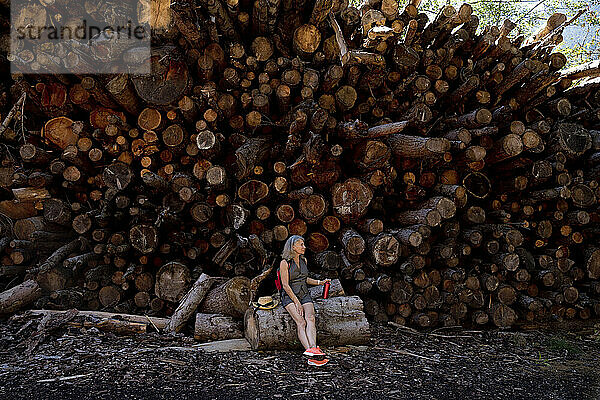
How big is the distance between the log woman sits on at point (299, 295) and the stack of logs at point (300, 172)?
0.81 meters

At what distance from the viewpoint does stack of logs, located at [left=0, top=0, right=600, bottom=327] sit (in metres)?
5.12

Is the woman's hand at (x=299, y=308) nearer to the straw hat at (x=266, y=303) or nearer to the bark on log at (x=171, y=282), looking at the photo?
the straw hat at (x=266, y=303)

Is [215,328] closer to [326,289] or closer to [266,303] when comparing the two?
[266,303]

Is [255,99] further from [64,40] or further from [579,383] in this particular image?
[579,383]

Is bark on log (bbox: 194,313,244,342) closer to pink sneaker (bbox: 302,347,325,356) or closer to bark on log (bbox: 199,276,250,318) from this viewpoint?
bark on log (bbox: 199,276,250,318)

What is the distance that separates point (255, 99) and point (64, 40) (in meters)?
2.18

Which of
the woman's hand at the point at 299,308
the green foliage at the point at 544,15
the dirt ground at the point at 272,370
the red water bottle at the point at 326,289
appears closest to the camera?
the dirt ground at the point at 272,370

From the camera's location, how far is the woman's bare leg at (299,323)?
12.6ft

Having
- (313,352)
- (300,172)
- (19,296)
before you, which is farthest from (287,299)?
(19,296)

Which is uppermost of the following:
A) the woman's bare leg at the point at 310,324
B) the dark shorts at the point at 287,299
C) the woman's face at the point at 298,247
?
the woman's face at the point at 298,247

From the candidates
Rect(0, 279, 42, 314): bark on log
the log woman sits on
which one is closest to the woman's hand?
the log woman sits on

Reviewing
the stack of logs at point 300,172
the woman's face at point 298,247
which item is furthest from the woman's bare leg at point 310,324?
the stack of logs at point 300,172

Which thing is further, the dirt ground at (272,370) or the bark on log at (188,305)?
the bark on log at (188,305)

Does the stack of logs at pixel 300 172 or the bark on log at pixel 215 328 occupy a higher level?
the stack of logs at pixel 300 172
